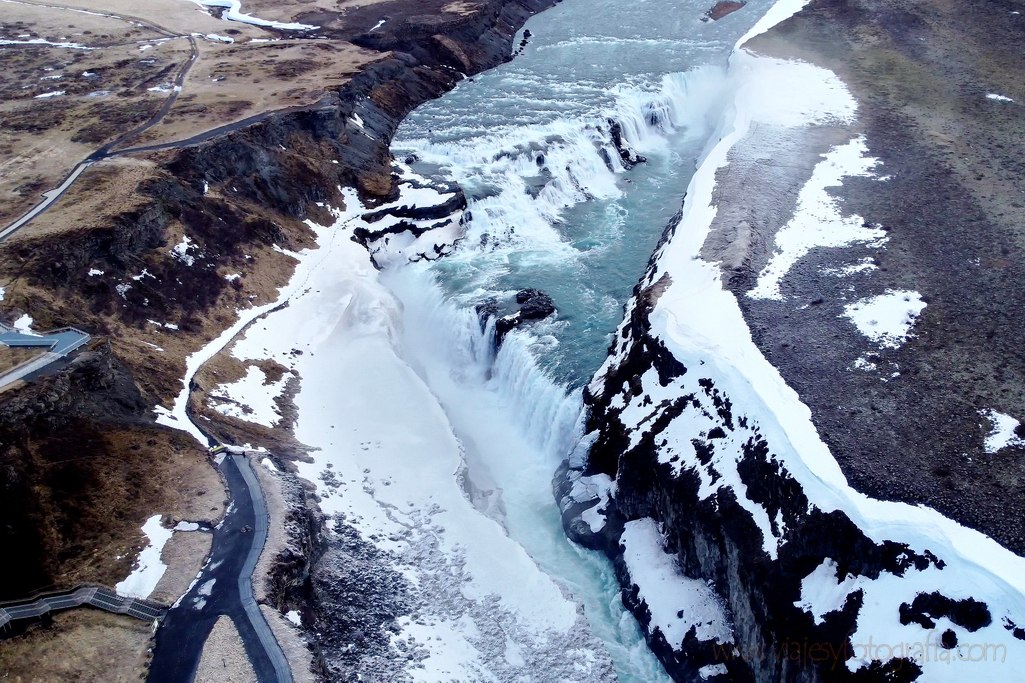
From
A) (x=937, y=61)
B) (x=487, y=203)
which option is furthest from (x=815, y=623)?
(x=937, y=61)

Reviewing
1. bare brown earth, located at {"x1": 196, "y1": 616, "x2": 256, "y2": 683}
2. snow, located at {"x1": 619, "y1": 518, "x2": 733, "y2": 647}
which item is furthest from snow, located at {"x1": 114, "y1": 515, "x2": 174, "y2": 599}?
snow, located at {"x1": 619, "y1": 518, "x2": 733, "y2": 647}

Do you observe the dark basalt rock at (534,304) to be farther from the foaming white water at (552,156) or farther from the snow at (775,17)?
the snow at (775,17)

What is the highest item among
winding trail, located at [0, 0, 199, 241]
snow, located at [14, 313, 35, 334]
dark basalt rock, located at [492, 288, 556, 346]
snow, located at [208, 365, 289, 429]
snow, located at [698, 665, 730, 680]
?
winding trail, located at [0, 0, 199, 241]

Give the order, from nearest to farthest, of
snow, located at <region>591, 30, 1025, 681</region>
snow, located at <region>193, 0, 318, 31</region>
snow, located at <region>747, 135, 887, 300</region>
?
snow, located at <region>591, 30, 1025, 681</region> < snow, located at <region>747, 135, 887, 300</region> < snow, located at <region>193, 0, 318, 31</region>

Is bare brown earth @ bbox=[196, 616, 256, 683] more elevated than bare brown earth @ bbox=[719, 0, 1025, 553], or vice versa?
bare brown earth @ bbox=[719, 0, 1025, 553]

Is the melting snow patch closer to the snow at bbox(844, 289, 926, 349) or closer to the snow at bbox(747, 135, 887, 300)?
the snow at bbox(747, 135, 887, 300)

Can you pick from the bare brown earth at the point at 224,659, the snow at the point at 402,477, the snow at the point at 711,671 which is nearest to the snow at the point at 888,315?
the snow at the point at 711,671
